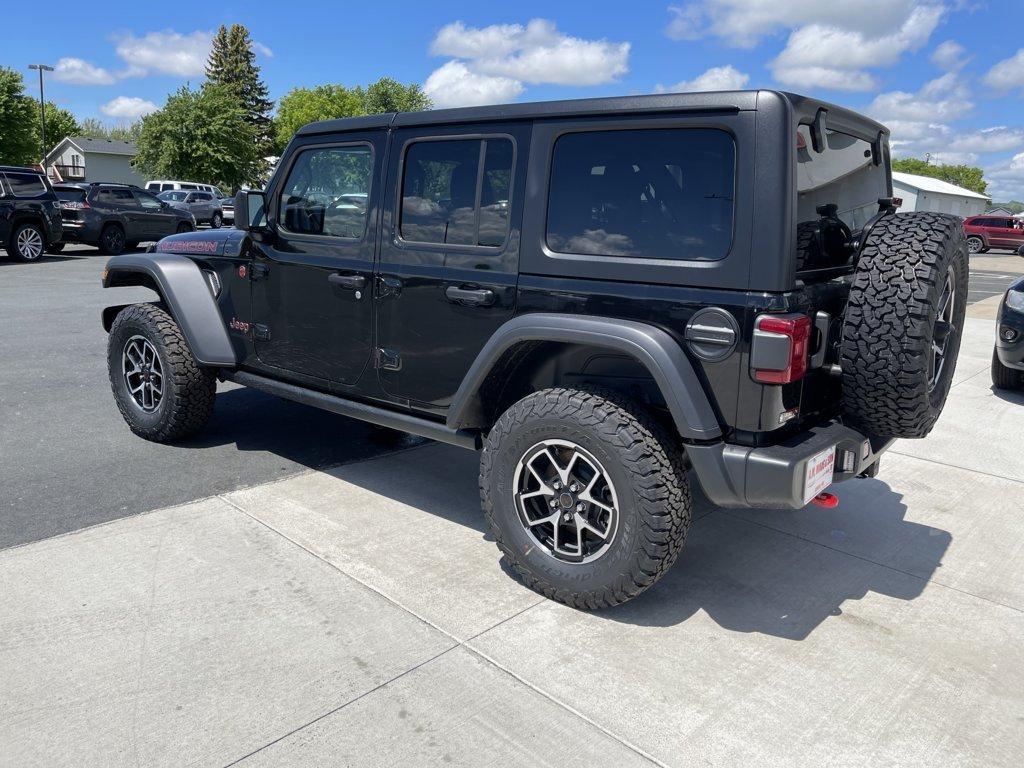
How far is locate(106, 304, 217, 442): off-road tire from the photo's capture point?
4.84 meters

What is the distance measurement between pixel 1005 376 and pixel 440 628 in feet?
21.0

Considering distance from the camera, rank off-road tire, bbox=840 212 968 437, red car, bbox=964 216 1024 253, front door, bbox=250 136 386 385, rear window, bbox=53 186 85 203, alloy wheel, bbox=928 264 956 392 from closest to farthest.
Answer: off-road tire, bbox=840 212 968 437, alloy wheel, bbox=928 264 956 392, front door, bbox=250 136 386 385, rear window, bbox=53 186 85 203, red car, bbox=964 216 1024 253

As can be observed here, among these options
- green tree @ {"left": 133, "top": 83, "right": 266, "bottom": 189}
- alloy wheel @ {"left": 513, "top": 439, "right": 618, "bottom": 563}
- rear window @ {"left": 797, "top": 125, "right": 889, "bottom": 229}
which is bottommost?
alloy wheel @ {"left": 513, "top": 439, "right": 618, "bottom": 563}

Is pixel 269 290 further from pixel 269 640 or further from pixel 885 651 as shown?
pixel 885 651

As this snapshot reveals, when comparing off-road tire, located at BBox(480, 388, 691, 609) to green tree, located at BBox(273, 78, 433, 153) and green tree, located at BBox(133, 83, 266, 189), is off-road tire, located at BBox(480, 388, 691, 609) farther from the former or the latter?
green tree, located at BBox(273, 78, 433, 153)

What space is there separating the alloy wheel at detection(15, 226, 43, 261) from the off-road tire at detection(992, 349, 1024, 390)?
54.1 ft

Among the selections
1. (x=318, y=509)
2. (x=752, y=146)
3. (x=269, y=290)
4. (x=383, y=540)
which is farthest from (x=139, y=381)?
(x=752, y=146)

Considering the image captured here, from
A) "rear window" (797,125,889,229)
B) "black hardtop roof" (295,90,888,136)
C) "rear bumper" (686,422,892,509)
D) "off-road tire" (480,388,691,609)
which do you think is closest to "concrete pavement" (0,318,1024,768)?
"off-road tire" (480,388,691,609)

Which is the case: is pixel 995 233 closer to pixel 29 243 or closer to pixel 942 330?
pixel 29 243

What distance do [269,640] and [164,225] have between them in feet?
62.6

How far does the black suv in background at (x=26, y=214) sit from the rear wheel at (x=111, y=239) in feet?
7.10

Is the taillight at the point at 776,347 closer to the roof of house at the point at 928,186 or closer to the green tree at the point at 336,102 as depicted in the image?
the roof of house at the point at 928,186

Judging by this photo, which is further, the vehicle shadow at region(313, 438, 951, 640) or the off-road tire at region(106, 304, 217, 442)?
the off-road tire at region(106, 304, 217, 442)

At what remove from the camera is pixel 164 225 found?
19.9 metres
